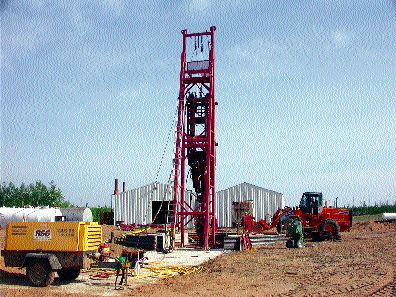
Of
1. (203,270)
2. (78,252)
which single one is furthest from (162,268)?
(78,252)

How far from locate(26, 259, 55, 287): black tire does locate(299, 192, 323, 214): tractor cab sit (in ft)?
61.6

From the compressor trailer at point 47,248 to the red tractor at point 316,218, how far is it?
652 inches

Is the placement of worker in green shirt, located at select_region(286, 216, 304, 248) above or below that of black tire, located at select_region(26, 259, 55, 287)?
above

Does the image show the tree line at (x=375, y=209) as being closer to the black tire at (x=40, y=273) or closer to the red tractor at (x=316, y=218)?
the red tractor at (x=316, y=218)

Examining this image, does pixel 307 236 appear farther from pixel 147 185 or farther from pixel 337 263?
pixel 147 185

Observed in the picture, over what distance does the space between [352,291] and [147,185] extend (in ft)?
108

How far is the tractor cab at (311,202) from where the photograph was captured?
28.3 m

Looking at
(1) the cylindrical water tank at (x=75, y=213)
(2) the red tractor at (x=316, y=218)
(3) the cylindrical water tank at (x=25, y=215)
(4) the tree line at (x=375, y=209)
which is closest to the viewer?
(2) the red tractor at (x=316, y=218)

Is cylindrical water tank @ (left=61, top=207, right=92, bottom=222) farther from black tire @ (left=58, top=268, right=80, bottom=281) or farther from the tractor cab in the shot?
black tire @ (left=58, top=268, right=80, bottom=281)

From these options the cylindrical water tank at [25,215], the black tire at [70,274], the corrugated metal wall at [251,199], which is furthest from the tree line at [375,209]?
the black tire at [70,274]

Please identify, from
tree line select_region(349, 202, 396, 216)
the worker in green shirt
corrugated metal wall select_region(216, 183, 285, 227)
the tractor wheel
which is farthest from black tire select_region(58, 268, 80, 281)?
tree line select_region(349, 202, 396, 216)

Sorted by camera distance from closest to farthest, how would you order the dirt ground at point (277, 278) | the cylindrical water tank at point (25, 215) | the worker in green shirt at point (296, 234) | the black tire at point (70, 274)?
the dirt ground at point (277, 278) < the black tire at point (70, 274) < the worker in green shirt at point (296, 234) < the cylindrical water tank at point (25, 215)

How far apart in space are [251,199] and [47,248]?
30037mm

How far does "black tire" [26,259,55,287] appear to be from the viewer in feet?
43.7
